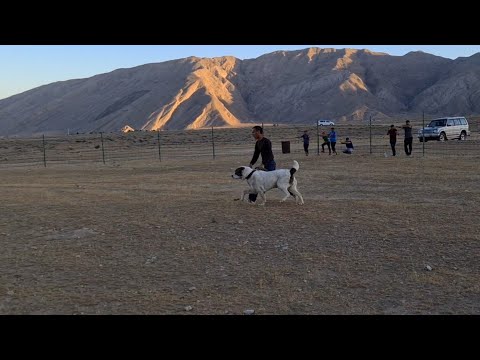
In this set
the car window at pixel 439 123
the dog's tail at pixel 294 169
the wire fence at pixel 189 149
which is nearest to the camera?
the dog's tail at pixel 294 169

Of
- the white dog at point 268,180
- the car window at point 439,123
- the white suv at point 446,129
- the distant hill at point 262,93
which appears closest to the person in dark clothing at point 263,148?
the white dog at point 268,180

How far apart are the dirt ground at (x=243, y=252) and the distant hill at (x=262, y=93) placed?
9656 centimetres

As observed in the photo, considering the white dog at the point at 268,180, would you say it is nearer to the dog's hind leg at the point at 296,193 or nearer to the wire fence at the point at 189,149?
the dog's hind leg at the point at 296,193

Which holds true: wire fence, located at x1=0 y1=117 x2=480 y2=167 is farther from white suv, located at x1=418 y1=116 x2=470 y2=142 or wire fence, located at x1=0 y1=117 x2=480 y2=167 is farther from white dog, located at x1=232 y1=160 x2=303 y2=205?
white dog, located at x1=232 y1=160 x2=303 y2=205

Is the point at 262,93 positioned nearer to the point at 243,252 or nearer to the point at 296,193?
the point at 296,193

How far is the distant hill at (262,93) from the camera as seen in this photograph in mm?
112688

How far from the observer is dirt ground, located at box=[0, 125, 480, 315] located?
207 inches

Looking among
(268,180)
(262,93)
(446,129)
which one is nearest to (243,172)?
(268,180)

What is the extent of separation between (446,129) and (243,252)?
29874mm

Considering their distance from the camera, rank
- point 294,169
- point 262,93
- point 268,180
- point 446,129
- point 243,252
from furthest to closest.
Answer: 1. point 262,93
2. point 446,129
3. point 268,180
4. point 294,169
5. point 243,252

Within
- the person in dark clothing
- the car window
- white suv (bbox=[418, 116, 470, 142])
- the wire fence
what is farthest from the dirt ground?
the car window

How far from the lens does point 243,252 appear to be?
7.27 meters
